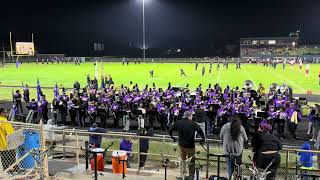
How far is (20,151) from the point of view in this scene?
9625 millimetres

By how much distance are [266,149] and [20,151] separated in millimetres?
5923

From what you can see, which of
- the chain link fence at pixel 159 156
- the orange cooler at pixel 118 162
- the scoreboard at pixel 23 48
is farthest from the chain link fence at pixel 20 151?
the scoreboard at pixel 23 48

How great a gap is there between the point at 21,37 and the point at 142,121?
92.9m

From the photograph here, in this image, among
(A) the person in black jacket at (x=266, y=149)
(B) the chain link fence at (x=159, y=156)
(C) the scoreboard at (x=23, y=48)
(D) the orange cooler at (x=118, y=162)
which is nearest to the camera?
(A) the person in black jacket at (x=266, y=149)

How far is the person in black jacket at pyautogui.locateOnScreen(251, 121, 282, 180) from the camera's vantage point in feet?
23.7

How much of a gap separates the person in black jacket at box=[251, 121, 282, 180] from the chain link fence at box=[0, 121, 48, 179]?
4.11 m

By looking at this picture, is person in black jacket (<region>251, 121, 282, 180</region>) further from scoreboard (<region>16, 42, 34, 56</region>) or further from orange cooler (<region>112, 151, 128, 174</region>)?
scoreboard (<region>16, 42, 34, 56</region>)

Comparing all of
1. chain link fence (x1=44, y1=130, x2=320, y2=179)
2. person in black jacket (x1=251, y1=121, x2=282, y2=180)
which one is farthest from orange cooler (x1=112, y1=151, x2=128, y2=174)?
person in black jacket (x1=251, y1=121, x2=282, y2=180)

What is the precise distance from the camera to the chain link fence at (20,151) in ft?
26.8

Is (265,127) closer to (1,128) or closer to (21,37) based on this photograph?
(1,128)

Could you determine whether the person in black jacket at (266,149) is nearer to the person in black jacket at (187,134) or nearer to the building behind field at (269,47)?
the person in black jacket at (187,134)

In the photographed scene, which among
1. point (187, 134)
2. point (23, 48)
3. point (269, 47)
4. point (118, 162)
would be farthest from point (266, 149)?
point (269, 47)

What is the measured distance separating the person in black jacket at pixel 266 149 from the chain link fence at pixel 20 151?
411cm

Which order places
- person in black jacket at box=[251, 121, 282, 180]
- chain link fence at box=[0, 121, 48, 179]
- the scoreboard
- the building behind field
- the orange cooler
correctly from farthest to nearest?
1. the building behind field
2. the scoreboard
3. the orange cooler
4. chain link fence at box=[0, 121, 48, 179]
5. person in black jacket at box=[251, 121, 282, 180]
